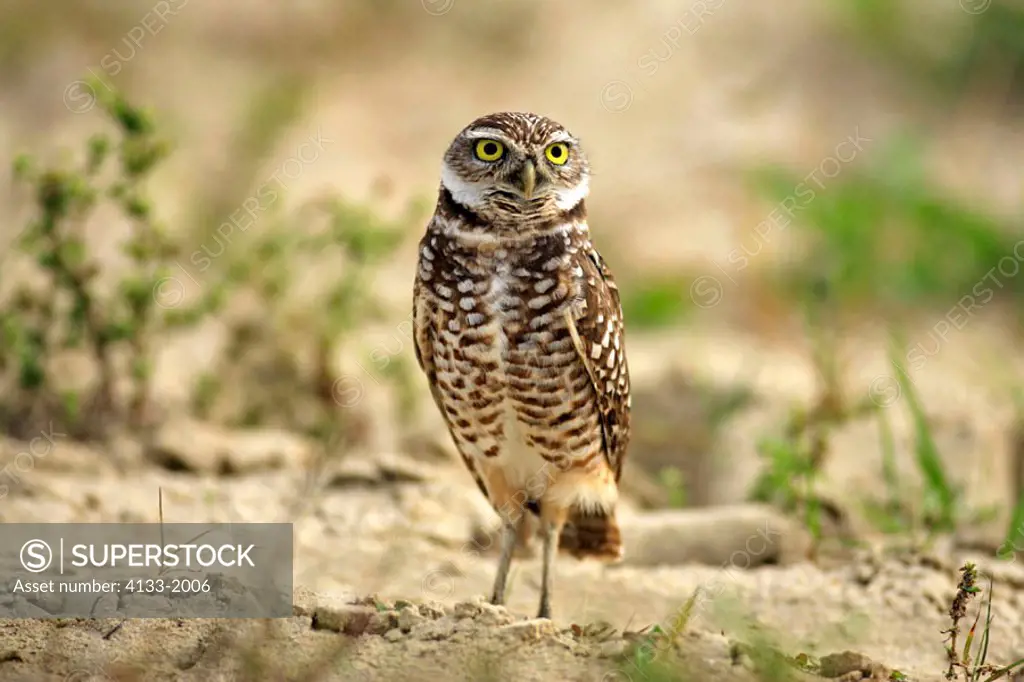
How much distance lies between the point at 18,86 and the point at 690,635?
826cm

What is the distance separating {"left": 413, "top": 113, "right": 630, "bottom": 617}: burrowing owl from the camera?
3871mm

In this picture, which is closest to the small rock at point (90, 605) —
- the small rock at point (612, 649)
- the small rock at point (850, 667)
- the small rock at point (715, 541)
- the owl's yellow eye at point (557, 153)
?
the small rock at point (612, 649)

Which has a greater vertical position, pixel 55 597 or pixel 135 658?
pixel 55 597

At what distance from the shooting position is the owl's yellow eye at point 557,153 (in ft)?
12.7

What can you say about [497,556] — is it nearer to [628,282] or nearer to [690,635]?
[690,635]

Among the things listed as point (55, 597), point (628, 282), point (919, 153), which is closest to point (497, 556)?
point (55, 597)

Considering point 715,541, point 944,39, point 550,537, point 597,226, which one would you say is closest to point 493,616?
point 550,537

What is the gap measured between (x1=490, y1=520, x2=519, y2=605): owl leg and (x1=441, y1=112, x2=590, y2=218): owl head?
1261mm

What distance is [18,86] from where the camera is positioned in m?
9.81

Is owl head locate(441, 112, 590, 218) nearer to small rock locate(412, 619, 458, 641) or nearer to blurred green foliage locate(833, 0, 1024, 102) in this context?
small rock locate(412, 619, 458, 641)

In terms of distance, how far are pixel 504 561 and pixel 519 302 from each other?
1.07m

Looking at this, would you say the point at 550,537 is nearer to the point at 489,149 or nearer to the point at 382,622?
the point at 382,622

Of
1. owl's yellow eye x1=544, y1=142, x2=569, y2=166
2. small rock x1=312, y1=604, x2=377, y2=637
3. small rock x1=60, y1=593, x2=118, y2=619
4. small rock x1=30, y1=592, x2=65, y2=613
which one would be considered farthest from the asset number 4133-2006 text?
owl's yellow eye x1=544, y1=142, x2=569, y2=166

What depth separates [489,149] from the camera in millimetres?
3828
